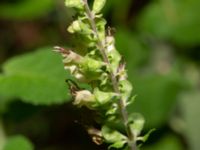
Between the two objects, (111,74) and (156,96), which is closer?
(111,74)

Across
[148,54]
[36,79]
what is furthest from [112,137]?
[148,54]

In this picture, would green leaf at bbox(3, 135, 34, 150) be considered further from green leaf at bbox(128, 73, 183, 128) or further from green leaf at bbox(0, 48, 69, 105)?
green leaf at bbox(128, 73, 183, 128)

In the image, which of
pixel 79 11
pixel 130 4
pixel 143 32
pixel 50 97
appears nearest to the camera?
pixel 79 11

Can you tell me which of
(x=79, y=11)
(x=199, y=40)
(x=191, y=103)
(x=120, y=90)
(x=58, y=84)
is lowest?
(x=191, y=103)

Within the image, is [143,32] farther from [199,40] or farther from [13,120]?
[13,120]

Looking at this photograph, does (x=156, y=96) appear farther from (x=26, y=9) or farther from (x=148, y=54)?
(x=26, y=9)

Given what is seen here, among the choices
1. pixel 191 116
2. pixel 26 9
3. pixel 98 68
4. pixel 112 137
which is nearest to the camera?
pixel 98 68

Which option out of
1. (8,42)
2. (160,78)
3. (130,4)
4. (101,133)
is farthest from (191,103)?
(101,133)
